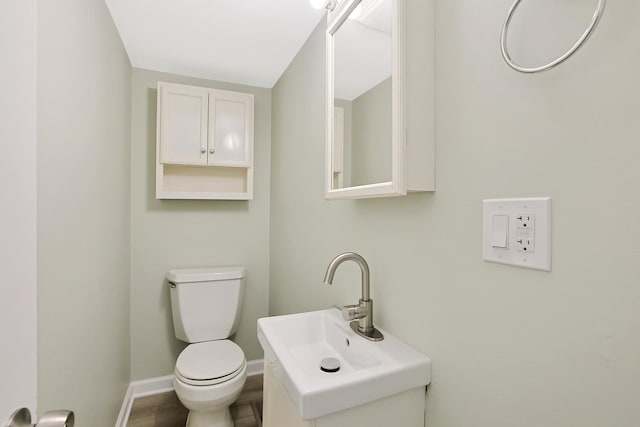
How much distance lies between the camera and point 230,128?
215 cm

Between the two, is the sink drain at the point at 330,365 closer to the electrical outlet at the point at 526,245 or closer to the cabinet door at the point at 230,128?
the electrical outlet at the point at 526,245

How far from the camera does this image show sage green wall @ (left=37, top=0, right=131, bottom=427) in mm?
861

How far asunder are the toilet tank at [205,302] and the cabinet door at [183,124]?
79 cm

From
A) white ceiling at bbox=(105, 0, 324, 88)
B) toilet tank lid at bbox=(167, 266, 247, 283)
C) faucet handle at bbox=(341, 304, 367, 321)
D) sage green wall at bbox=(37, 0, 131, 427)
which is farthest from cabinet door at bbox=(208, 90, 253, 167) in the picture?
faucet handle at bbox=(341, 304, 367, 321)

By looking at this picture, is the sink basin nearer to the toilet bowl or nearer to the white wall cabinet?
the toilet bowl

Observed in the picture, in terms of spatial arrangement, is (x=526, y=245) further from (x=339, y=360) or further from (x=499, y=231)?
(x=339, y=360)

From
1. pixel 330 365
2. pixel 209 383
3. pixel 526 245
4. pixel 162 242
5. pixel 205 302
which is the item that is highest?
pixel 526 245

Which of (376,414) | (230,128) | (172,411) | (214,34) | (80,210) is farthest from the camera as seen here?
(230,128)

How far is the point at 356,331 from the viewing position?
1050 mm

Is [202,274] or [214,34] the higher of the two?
[214,34]

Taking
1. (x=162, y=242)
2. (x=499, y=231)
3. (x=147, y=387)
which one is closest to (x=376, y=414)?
(x=499, y=231)

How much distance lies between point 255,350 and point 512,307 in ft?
7.14

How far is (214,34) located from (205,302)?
1671 millimetres

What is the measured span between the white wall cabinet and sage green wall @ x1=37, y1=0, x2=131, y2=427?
27 cm
